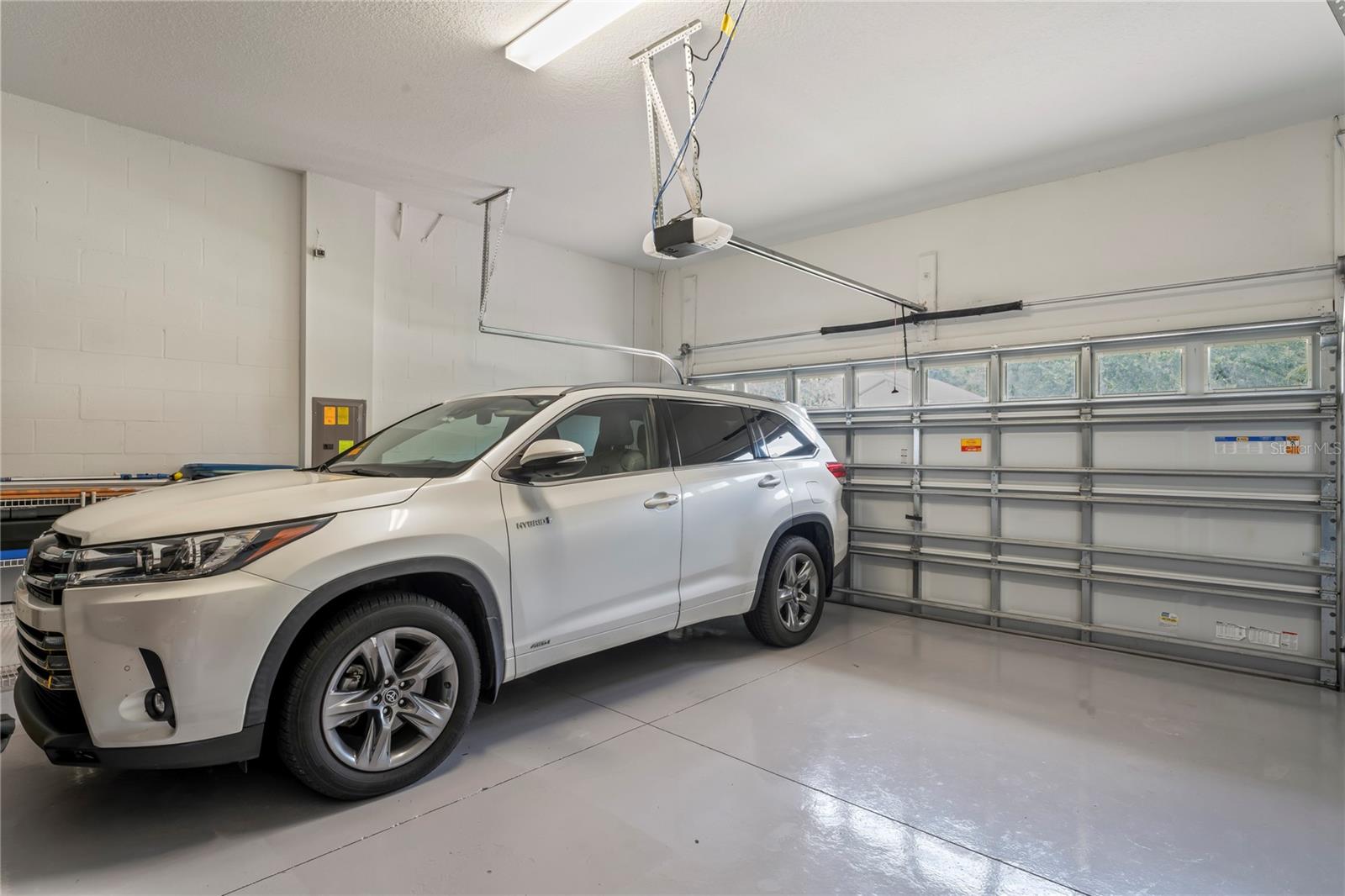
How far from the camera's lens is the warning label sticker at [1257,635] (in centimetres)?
417

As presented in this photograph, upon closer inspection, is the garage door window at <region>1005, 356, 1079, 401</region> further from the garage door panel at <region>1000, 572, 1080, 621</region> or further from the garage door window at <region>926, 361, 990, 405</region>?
the garage door panel at <region>1000, 572, 1080, 621</region>

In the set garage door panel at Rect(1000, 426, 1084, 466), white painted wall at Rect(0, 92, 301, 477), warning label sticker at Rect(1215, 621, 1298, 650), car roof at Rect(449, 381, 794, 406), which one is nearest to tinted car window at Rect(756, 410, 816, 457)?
car roof at Rect(449, 381, 794, 406)

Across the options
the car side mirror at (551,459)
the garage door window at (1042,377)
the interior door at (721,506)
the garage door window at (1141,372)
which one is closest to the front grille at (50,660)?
the car side mirror at (551,459)

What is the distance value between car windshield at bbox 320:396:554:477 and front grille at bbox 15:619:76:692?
113cm

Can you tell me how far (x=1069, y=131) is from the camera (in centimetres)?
438

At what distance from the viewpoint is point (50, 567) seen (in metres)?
2.29

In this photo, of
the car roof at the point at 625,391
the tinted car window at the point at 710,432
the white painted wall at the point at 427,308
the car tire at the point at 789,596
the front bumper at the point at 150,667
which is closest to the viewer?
the front bumper at the point at 150,667

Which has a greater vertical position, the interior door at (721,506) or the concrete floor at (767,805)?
the interior door at (721,506)

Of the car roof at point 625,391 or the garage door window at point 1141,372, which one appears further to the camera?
the garage door window at point 1141,372

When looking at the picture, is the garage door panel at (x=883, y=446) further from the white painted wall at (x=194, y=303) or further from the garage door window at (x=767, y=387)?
the white painted wall at (x=194, y=303)

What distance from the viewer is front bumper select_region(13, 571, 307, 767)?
2.08 meters

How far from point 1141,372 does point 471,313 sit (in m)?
5.50

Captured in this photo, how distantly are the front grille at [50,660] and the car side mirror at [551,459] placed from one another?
1.61 metres

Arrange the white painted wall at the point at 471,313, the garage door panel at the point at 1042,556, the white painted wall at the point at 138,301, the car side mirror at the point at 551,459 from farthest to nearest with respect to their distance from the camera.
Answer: the white painted wall at the point at 471,313 < the garage door panel at the point at 1042,556 < the white painted wall at the point at 138,301 < the car side mirror at the point at 551,459
